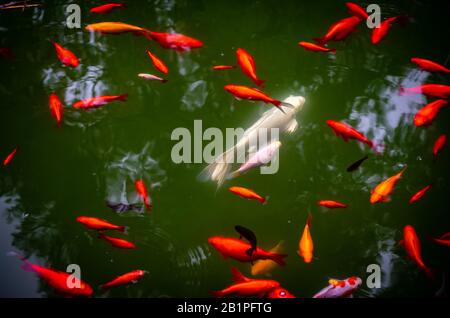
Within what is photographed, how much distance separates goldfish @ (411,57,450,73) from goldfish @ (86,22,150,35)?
2.11 meters

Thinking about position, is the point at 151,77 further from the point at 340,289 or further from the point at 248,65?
the point at 340,289

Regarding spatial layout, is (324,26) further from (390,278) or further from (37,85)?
(37,85)

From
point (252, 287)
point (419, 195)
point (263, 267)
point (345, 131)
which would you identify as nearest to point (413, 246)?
point (419, 195)

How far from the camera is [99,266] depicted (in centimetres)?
237

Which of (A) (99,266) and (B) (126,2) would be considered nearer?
(A) (99,266)

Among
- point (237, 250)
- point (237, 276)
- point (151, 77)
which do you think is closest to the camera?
point (237, 250)

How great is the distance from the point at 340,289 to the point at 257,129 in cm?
120

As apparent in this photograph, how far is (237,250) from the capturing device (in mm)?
2180

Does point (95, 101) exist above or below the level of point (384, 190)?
above

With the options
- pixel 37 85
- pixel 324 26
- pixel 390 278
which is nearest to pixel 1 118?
pixel 37 85

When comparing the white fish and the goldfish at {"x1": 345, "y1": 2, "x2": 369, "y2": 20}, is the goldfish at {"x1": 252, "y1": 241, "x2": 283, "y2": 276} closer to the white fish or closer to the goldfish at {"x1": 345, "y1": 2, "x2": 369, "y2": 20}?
the white fish

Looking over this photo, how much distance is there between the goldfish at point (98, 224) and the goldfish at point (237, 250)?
0.62 meters
